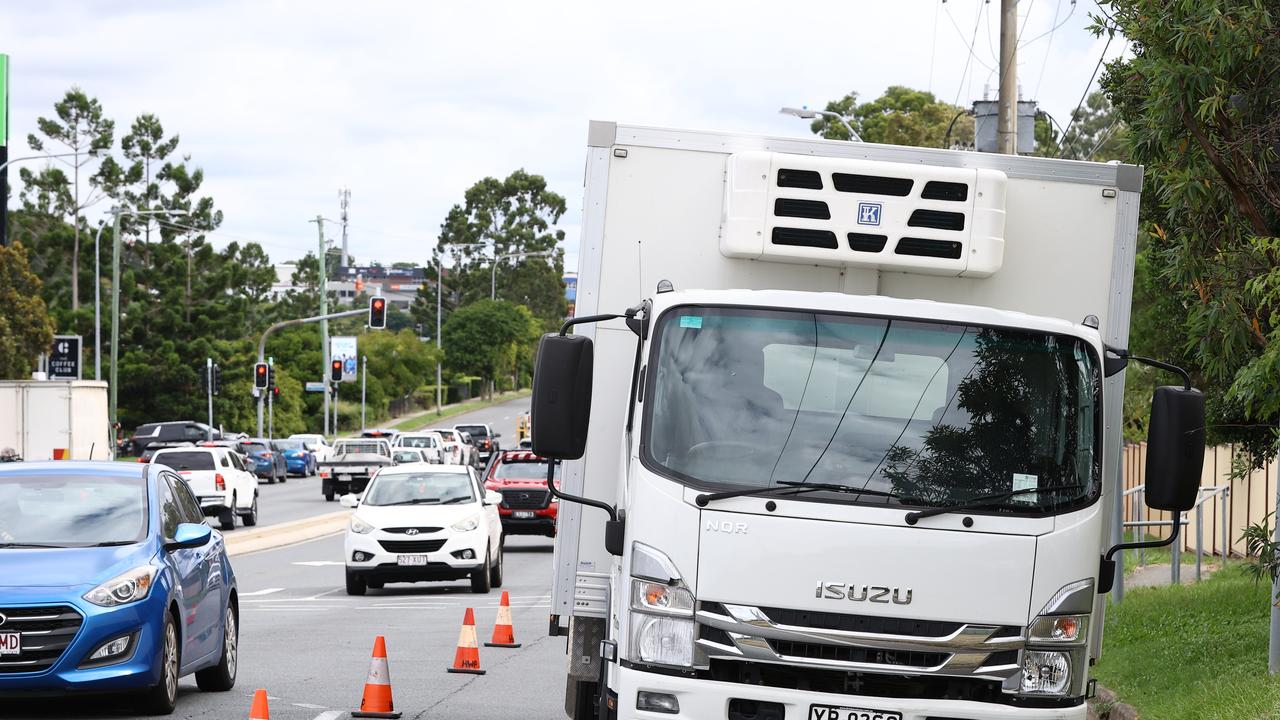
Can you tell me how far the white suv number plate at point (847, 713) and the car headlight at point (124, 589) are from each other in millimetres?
4993

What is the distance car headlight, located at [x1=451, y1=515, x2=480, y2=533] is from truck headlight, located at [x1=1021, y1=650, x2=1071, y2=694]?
14.7m

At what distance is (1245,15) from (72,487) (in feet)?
25.2

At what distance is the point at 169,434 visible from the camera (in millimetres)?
66812

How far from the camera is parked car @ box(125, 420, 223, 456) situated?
6531cm

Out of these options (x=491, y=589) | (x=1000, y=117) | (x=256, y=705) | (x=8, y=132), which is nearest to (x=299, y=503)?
(x=8, y=132)

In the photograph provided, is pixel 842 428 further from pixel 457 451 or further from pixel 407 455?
pixel 457 451

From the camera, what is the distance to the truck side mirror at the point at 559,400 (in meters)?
7.34

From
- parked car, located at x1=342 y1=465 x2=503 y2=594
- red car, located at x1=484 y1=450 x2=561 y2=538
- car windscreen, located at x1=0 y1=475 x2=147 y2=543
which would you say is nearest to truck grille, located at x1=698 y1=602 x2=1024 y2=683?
car windscreen, located at x1=0 y1=475 x2=147 y2=543

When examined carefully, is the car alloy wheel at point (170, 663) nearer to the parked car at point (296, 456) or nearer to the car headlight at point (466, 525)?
the car headlight at point (466, 525)

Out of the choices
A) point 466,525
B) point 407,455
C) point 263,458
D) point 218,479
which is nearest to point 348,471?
point 407,455

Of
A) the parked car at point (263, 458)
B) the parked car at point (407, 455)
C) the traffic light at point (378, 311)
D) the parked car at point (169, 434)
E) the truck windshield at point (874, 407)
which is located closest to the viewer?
the truck windshield at point (874, 407)

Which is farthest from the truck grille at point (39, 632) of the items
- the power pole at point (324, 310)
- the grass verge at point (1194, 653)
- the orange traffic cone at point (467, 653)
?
the power pole at point (324, 310)

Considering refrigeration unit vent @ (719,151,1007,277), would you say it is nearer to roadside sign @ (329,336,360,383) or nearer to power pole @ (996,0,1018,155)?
power pole @ (996,0,1018,155)

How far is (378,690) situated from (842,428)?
4.69m
